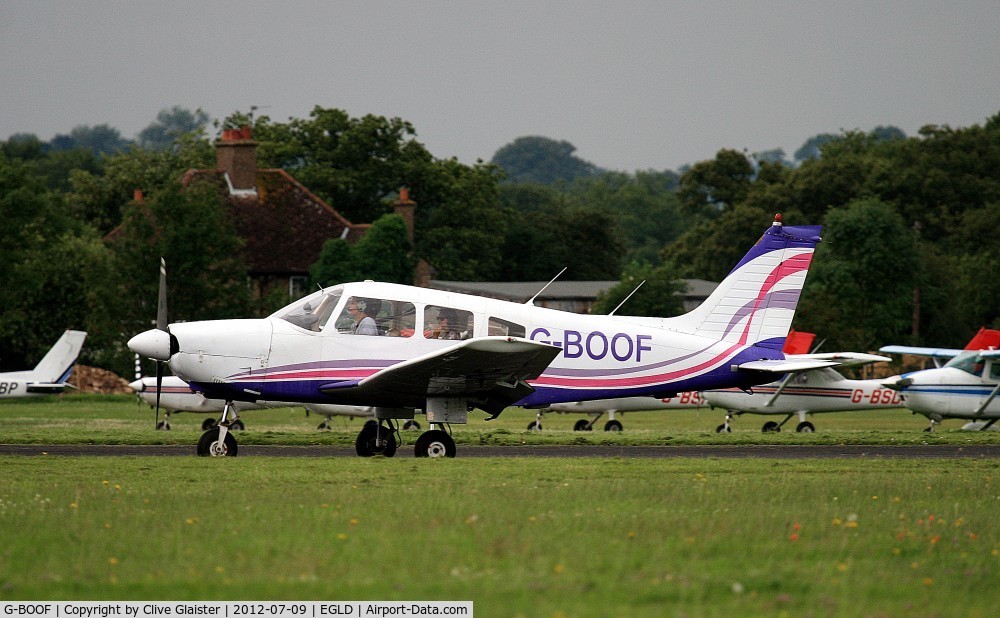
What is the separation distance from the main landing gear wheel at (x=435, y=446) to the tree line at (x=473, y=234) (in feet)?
72.4

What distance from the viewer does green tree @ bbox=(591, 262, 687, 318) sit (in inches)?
2178

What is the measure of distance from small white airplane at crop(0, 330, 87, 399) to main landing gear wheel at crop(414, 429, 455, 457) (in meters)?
16.8

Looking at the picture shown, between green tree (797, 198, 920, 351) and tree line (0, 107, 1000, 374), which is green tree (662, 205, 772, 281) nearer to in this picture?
tree line (0, 107, 1000, 374)

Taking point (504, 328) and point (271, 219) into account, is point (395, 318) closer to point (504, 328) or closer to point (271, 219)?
point (504, 328)

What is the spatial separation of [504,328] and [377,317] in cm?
166

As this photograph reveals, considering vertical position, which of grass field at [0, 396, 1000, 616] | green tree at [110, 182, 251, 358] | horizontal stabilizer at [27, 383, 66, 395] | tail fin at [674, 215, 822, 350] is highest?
green tree at [110, 182, 251, 358]

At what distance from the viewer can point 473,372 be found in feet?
52.5

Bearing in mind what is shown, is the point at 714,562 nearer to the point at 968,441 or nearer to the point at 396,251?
the point at 968,441

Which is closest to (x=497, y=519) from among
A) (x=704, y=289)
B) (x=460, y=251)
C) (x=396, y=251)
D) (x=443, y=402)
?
(x=443, y=402)

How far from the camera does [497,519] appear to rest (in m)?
10.0

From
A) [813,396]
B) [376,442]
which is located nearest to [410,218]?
[813,396]

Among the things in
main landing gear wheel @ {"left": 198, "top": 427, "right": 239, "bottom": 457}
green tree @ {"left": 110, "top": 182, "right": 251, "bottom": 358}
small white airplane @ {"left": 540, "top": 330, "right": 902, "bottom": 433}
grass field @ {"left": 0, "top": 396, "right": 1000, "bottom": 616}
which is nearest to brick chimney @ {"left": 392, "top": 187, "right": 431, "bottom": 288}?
green tree @ {"left": 110, "top": 182, "right": 251, "bottom": 358}

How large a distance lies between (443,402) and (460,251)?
2467 inches

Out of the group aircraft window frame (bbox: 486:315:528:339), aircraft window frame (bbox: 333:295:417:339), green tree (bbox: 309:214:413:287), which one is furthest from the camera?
green tree (bbox: 309:214:413:287)
